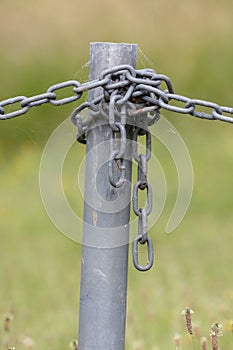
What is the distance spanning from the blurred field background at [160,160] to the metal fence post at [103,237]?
1.14 feet

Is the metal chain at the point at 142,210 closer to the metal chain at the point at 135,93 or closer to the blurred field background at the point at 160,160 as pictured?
the metal chain at the point at 135,93

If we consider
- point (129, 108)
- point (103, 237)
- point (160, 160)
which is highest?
point (160, 160)

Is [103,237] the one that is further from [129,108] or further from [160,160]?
[160,160]

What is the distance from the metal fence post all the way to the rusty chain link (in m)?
0.03

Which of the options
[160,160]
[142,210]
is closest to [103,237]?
[142,210]

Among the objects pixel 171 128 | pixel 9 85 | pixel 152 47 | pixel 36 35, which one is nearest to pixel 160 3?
pixel 152 47

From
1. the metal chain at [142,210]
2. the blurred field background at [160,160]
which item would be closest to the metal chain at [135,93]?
the metal chain at [142,210]

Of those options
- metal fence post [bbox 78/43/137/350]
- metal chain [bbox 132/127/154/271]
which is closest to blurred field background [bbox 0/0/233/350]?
metal fence post [bbox 78/43/137/350]

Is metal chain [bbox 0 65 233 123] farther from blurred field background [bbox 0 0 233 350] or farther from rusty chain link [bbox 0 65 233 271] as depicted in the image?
blurred field background [bbox 0 0 233 350]

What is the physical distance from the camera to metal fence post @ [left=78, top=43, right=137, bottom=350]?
77.2 inches

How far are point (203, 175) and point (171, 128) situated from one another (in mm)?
4828

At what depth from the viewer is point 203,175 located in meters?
6.86

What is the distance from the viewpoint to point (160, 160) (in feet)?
22.6

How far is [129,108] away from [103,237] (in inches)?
11.6
